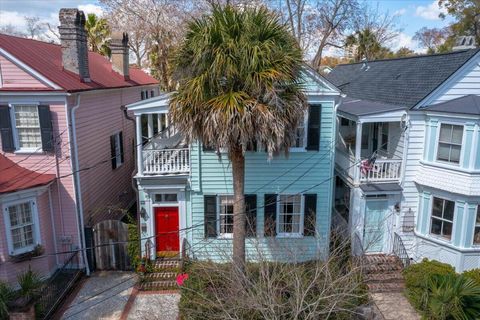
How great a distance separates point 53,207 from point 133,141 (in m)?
8.71

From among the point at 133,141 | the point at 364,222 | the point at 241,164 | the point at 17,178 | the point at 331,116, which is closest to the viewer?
the point at 241,164

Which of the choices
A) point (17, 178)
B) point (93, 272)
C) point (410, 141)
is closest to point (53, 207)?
point (17, 178)

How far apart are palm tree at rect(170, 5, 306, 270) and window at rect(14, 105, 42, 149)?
20.3ft

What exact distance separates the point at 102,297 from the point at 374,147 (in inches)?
552

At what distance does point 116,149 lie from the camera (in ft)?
60.9

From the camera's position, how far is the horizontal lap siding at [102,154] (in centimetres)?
1439

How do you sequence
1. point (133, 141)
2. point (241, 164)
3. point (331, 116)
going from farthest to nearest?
point (133, 141)
point (331, 116)
point (241, 164)

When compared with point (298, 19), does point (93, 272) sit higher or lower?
lower

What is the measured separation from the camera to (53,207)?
1366 cm

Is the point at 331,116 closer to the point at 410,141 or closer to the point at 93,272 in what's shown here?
the point at 410,141

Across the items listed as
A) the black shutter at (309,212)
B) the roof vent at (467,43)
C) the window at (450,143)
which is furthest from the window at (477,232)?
the roof vent at (467,43)

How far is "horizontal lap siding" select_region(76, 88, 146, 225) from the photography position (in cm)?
1439

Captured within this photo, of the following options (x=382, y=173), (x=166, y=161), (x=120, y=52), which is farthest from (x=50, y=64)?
(x=382, y=173)

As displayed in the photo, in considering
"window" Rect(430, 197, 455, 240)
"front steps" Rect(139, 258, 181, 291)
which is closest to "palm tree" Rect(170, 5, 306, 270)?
"front steps" Rect(139, 258, 181, 291)
